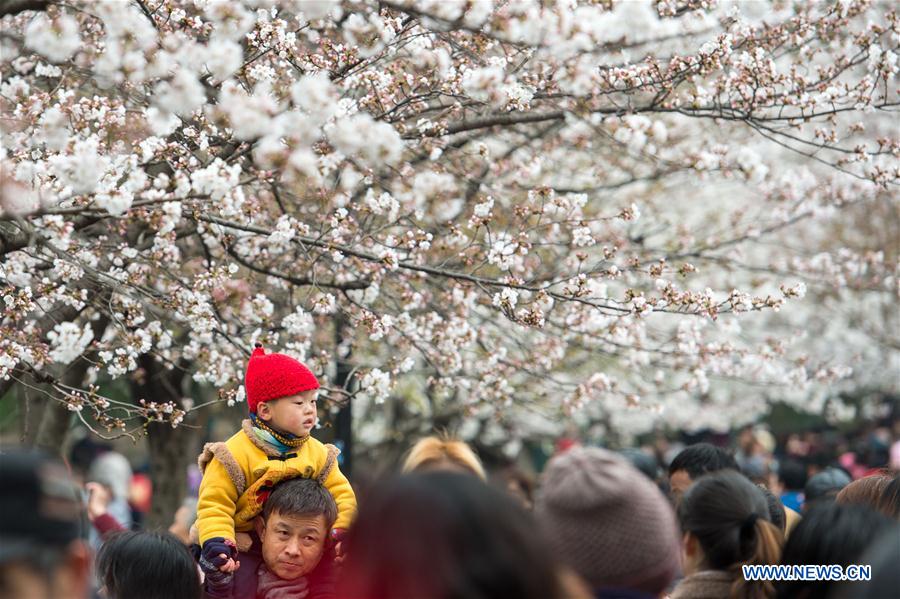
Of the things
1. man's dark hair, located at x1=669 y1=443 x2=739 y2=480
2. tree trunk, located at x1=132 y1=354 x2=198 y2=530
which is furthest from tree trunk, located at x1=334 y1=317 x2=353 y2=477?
man's dark hair, located at x1=669 y1=443 x2=739 y2=480

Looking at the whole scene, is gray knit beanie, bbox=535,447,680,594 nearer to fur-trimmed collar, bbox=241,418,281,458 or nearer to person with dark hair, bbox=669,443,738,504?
fur-trimmed collar, bbox=241,418,281,458

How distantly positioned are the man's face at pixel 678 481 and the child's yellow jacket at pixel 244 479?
1.83m

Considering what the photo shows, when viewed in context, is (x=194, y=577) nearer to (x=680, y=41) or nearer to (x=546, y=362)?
(x=546, y=362)

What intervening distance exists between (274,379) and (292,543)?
738mm

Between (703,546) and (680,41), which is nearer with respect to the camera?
(703,546)

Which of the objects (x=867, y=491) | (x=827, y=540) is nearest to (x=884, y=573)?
(x=827, y=540)

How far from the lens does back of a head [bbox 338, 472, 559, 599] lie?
2.11 metres

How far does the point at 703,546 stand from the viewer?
372 centimetres

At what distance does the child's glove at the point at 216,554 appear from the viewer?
438 centimetres

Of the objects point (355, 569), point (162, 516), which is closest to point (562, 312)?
point (162, 516)

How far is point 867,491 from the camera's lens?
4.80 meters

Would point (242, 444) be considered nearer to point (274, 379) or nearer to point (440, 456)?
point (274, 379)

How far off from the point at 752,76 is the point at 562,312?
2048mm

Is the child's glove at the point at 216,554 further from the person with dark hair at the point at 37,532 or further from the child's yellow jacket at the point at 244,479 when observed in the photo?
the person with dark hair at the point at 37,532
